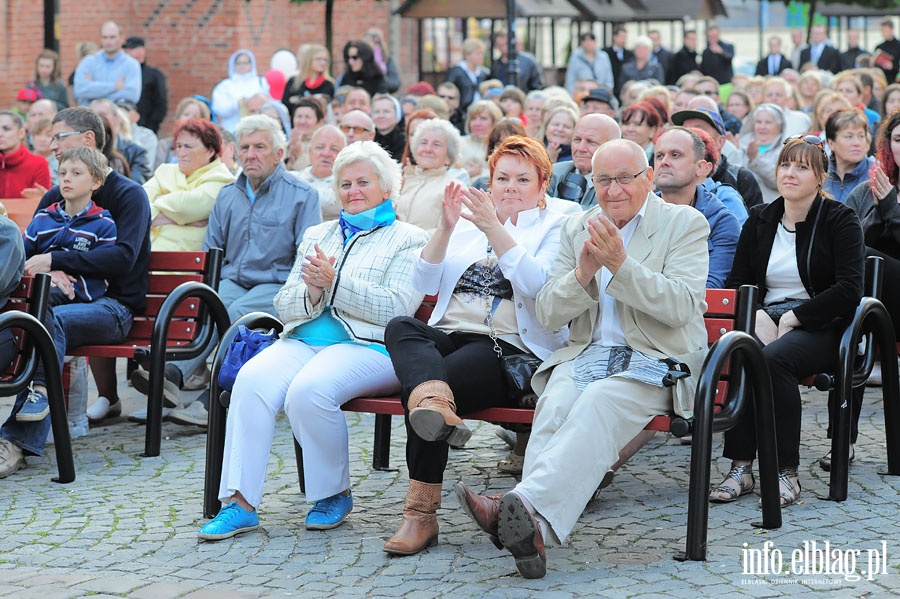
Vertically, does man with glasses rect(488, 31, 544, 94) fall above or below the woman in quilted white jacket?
above

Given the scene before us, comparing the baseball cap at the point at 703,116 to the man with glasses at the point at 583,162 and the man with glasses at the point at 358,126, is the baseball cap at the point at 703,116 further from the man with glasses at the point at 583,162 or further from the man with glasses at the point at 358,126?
the man with glasses at the point at 358,126

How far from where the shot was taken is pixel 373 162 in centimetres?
628

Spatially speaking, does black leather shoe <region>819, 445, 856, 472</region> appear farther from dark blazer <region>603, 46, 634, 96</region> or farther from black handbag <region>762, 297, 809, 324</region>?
dark blazer <region>603, 46, 634, 96</region>

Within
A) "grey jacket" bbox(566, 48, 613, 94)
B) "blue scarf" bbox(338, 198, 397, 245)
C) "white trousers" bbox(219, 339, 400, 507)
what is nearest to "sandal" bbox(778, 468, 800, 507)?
"white trousers" bbox(219, 339, 400, 507)

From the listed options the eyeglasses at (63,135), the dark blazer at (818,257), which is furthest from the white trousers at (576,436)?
the eyeglasses at (63,135)

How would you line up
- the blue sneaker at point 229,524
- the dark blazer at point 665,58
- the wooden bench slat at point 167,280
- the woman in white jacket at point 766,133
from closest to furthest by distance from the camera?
1. the blue sneaker at point 229,524
2. the wooden bench slat at point 167,280
3. the woman in white jacket at point 766,133
4. the dark blazer at point 665,58

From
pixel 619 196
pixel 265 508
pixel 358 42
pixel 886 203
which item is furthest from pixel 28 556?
pixel 358 42

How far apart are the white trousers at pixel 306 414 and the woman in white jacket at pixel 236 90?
10914mm

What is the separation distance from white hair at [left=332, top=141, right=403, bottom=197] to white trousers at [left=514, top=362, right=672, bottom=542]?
4.52 ft

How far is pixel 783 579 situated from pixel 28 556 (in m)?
2.83

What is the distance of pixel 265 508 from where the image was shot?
612cm

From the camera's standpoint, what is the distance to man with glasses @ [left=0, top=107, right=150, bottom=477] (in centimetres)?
684

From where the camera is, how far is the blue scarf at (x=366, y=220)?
625 centimetres

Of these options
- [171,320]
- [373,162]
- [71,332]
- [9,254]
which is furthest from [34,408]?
[373,162]
